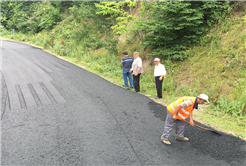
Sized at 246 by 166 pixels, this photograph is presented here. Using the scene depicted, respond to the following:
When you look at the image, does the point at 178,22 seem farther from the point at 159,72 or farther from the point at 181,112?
the point at 181,112

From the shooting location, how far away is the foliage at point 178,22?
311 inches

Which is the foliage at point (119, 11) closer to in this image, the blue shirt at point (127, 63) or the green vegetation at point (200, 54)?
the green vegetation at point (200, 54)

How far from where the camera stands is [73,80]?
9.62 m

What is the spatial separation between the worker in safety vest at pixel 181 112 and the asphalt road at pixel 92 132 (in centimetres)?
24

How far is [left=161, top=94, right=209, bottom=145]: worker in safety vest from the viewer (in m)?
3.90

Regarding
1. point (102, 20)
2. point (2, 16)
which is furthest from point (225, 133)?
point (2, 16)

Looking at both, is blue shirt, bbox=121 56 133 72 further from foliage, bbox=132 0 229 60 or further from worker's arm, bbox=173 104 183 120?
worker's arm, bbox=173 104 183 120

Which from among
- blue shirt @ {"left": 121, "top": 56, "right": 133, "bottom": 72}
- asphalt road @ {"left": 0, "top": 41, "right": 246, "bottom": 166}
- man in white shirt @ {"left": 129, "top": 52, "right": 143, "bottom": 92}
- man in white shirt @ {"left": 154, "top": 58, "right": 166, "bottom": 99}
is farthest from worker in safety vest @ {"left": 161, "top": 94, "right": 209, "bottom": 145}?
blue shirt @ {"left": 121, "top": 56, "right": 133, "bottom": 72}

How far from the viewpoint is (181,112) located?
4.08 m

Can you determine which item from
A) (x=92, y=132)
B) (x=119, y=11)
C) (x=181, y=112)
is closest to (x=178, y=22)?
(x=119, y=11)

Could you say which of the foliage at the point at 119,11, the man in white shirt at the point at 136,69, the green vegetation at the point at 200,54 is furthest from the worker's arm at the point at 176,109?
the foliage at the point at 119,11

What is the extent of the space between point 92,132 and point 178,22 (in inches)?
264

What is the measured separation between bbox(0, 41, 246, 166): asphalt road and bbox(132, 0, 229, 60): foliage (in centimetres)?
318

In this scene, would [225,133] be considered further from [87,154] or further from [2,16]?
[2,16]
